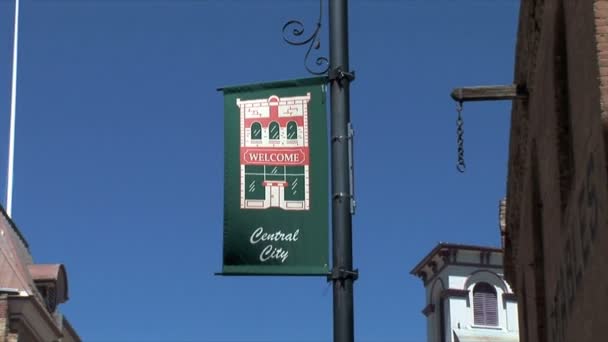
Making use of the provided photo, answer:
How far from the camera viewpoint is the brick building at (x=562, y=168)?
34.0ft

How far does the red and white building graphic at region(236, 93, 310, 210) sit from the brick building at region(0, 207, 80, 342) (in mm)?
20418

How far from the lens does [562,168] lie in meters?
13.2

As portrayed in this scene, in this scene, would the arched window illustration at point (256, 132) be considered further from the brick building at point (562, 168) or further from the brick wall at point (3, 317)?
the brick wall at point (3, 317)

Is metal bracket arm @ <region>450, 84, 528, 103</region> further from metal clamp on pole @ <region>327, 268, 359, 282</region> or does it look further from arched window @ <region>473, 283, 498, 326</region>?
arched window @ <region>473, 283, 498, 326</region>

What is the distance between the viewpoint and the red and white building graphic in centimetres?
1115

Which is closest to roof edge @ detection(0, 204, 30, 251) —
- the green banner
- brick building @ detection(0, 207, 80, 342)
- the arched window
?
brick building @ detection(0, 207, 80, 342)

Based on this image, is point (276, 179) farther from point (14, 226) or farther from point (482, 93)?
point (14, 226)

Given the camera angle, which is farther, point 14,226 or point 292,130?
point 14,226

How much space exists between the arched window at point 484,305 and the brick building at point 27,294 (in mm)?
15814

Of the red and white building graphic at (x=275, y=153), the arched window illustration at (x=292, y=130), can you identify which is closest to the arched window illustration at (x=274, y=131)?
the red and white building graphic at (x=275, y=153)

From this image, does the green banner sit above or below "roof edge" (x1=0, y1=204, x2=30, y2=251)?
below

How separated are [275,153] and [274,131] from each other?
0.21 m

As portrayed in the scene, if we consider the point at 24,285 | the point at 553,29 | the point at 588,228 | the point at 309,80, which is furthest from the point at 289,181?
the point at 24,285

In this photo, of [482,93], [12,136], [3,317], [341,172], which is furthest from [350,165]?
[12,136]
